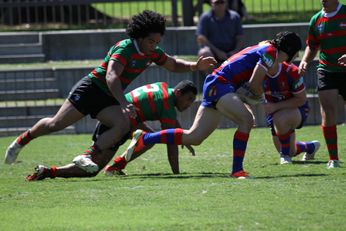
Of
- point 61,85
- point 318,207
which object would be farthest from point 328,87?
point 61,85

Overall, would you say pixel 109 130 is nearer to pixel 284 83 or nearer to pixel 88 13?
pixel 284 83

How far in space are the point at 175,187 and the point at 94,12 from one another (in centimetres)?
1232

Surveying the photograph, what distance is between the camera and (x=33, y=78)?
57.4ft

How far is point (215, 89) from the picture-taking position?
10250 millimetres

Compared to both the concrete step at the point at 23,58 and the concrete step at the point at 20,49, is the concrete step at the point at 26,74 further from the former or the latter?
the concrete step at the point at 20,49

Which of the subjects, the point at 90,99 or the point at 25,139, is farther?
the point at 25,139

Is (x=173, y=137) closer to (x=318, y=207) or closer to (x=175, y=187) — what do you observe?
(x=175, y=187)

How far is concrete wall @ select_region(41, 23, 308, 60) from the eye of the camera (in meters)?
19.0

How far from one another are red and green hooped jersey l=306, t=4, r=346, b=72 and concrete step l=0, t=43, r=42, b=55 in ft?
29.9

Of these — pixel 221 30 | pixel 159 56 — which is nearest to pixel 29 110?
pixel 221 30

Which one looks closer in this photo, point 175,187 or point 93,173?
point 175,187

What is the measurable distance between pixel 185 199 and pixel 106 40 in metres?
10.8

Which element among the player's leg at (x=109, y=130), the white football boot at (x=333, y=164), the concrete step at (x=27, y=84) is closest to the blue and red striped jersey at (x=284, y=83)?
the white football boot at (x=333, y=164)

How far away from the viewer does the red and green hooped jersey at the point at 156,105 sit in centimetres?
1119
